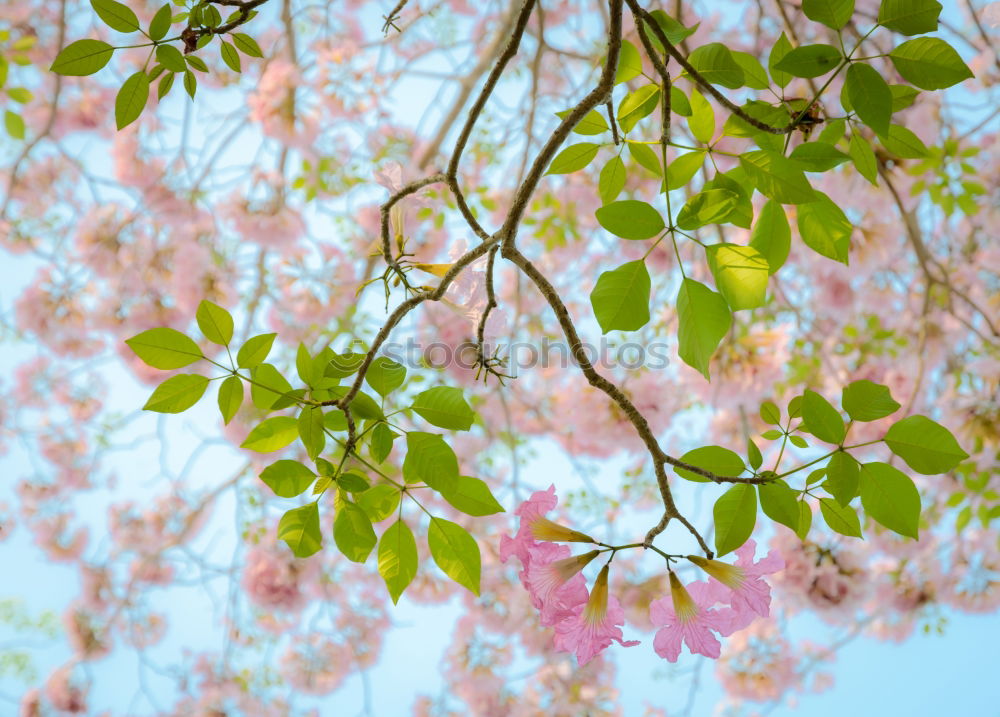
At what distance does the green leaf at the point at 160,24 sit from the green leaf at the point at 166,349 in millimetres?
212

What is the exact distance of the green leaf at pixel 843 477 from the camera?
1.40 ft

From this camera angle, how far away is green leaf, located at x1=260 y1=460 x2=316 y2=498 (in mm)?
461

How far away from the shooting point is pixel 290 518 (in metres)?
0.47

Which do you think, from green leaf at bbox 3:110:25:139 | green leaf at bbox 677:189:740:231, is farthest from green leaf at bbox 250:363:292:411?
green leaf at bbox 3:110:25:139

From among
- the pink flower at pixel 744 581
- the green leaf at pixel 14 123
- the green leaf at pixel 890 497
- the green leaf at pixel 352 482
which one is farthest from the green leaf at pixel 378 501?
the green leaf at pixel 14 123

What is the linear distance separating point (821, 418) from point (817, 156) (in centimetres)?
18

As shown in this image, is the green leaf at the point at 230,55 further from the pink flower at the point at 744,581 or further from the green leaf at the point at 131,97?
the pink flower at the point at 744,581

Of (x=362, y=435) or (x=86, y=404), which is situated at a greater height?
(x=86, y=404)

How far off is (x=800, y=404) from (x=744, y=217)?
0.14 metres

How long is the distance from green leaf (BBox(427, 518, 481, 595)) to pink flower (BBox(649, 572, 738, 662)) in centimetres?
13

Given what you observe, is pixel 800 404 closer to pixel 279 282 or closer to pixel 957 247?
pixel 279 282

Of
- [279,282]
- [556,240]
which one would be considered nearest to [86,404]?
[279,282]

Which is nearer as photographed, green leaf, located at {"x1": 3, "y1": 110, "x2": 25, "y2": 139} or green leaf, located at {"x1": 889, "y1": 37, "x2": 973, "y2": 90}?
green leaf, located at {"x1": 889, "y1": 37, "x2": 973, "y2": 90}

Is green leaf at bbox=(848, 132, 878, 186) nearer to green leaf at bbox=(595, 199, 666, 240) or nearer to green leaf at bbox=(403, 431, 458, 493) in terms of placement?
green leaf at bbox=(595, 199, 666, 240)
